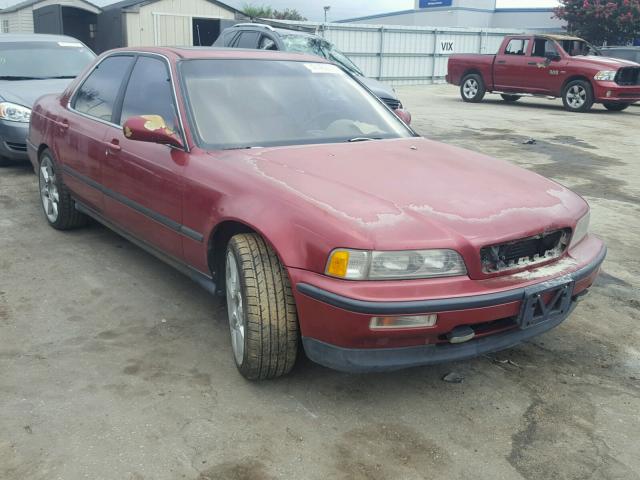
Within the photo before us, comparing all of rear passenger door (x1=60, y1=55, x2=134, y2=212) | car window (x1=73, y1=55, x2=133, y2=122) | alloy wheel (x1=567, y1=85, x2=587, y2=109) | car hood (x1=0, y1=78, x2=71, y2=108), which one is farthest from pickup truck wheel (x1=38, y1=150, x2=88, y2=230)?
alloy wheel (x1=567, y1=85, x2=587, y2=109)

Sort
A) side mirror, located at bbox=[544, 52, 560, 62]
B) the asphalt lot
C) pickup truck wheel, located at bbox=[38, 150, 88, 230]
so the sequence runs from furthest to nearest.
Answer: side mirror, located at bbox=[544, 52, 560, 62] → pickup truck wheel, located at bbox=[38, 150, 88, 230] → the asphalt lot

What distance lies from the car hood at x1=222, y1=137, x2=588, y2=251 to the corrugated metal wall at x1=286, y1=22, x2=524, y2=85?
1745 cm

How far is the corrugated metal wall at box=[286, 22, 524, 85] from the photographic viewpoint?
69.8 ft

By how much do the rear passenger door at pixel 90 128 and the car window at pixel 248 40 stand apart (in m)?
5.94

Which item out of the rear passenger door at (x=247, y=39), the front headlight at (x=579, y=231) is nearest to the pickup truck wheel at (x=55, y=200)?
the front headlight at (x=579, y=231)

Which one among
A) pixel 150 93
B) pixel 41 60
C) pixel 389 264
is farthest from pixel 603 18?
pixel 389 264

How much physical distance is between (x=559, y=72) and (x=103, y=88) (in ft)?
40.5

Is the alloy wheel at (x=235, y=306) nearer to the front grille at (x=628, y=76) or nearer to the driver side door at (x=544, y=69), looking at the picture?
the front grille at (x=628, y=76)

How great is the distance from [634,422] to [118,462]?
6.92 ft

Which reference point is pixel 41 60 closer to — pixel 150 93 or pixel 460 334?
pixel 150 93

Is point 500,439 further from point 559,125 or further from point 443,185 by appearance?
point 559,125

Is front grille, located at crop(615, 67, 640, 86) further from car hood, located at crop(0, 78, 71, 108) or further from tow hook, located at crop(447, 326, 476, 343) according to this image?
tow hook, located at crop(447, 326, 476, 343)

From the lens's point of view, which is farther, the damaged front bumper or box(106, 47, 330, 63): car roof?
box(106, 47, 330, 63): car roof

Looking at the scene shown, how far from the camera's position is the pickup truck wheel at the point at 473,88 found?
1633cm
